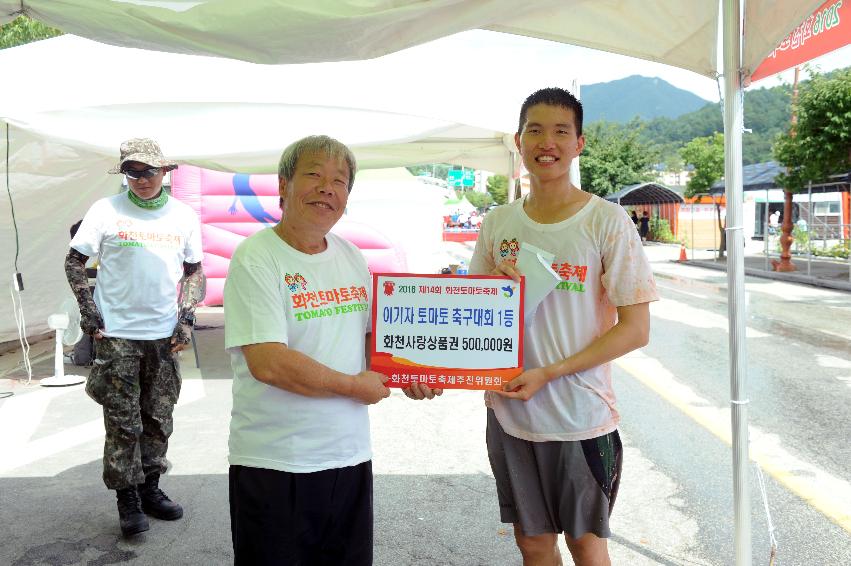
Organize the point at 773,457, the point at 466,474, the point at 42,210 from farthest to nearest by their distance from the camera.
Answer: the point at 42,210, the point at 773,457, the point at 466,474

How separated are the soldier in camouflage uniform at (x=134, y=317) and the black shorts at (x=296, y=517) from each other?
188 centimetres

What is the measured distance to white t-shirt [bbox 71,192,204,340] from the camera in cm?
399

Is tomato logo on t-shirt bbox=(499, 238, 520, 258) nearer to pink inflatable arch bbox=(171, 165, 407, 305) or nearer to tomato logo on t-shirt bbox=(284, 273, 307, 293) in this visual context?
tomato logo on t-shirt bbox=(284, 273, 307, 293)

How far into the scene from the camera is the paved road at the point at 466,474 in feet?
12.7

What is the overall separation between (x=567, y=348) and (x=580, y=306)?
0.15m

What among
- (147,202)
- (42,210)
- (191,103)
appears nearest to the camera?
(147,202)

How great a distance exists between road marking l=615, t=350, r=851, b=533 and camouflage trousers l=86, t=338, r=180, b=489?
3.64 m

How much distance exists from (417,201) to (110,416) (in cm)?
1130

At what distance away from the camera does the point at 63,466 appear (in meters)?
5.22

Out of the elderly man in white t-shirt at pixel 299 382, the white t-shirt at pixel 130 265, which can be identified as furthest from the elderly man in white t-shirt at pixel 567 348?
the white t-shirt at pixel 130 265

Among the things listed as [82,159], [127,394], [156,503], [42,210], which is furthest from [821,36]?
[42,210]

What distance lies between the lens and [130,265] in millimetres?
4023

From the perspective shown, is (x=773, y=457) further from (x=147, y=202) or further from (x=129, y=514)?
(x=147, y=202)

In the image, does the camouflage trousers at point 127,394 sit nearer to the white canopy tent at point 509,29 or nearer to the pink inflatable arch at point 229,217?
the white canopy tent at point 509,29
